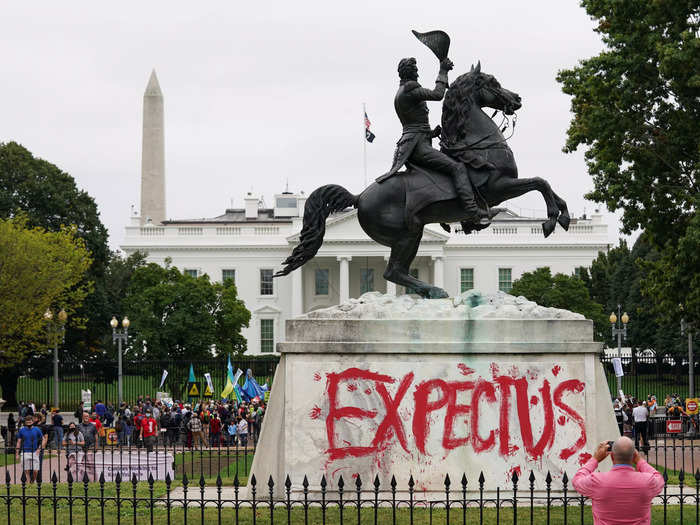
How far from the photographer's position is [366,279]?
7888 cm

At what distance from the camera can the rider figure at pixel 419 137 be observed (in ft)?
39.7

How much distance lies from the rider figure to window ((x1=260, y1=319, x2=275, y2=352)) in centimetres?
6579

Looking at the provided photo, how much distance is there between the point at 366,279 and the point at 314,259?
4.05 metres

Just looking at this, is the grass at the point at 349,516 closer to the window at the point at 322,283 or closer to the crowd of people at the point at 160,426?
the crowd of people at the point at 160,426

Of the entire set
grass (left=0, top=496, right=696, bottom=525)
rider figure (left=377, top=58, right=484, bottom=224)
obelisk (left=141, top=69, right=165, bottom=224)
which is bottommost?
grass (left=0, top=496, right=696, bottom=525)

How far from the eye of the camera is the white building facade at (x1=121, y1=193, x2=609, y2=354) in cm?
7950

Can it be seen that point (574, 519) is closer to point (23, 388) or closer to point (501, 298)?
point (501, 298)

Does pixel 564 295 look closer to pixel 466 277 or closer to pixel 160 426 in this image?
pixel 466 277

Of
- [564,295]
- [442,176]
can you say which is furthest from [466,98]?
[564,295]

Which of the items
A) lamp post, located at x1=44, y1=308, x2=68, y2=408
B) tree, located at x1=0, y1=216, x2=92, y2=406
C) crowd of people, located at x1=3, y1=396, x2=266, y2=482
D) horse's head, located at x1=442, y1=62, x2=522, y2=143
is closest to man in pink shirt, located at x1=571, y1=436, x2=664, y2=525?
horse's head, located at x1=442, y1=62, x2=522, y2=143

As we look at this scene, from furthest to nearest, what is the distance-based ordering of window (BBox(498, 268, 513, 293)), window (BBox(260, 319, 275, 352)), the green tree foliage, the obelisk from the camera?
the obelisk < window (BBox(498, 268, 513, 293)) < window (BBox(260, 319, 275, 352)) < the green tree foliage

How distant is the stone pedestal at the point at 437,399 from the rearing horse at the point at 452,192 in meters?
1.01

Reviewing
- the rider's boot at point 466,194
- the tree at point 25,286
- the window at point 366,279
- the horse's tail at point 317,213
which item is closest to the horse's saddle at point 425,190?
the rider's boot at point 466,194

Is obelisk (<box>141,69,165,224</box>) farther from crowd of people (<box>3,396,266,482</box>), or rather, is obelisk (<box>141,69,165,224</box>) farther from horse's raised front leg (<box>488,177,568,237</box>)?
horse's raised front leg (<box>488,177,568,237</box>)
